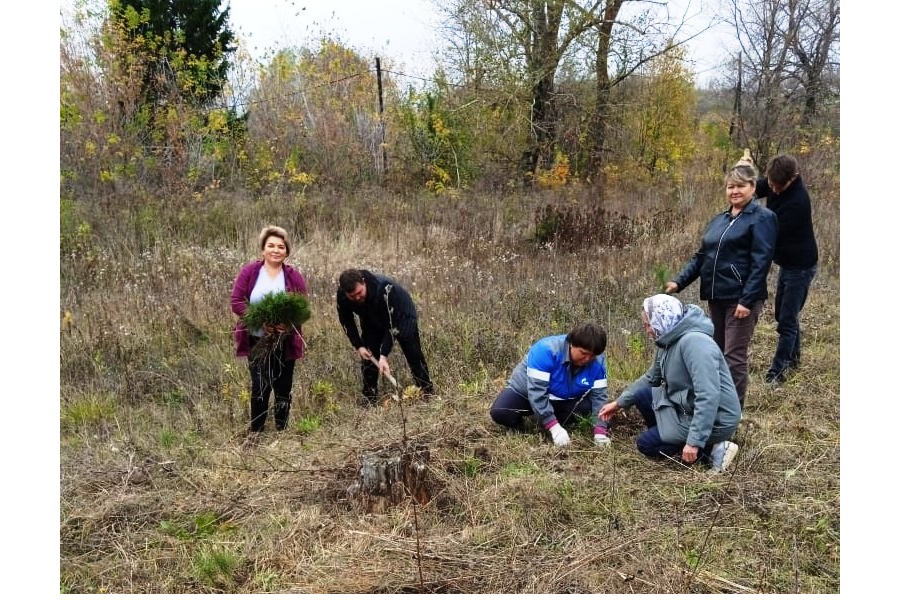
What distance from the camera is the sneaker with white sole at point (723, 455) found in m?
3.38

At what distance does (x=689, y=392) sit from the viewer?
338cm

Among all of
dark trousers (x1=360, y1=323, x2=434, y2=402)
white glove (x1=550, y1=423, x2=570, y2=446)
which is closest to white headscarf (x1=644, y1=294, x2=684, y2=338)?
white glove (x1=550, y1=423, x2=570, y2=446)

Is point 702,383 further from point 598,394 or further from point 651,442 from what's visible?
point 598,394

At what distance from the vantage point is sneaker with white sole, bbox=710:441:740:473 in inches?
133

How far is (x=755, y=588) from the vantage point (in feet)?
8.28

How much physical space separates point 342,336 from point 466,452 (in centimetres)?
249

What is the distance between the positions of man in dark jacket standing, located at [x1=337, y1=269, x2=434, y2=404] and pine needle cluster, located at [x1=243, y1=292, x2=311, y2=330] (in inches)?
14.3

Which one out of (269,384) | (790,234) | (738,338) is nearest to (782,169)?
(790,234)

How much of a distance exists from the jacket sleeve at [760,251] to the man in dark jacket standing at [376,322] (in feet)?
7.56

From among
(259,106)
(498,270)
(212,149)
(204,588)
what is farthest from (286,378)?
(259,106)

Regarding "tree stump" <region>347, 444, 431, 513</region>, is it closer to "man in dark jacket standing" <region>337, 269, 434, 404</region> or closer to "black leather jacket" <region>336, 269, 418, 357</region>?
"man in dark jacket standing" <region>337, 269, 434, 404</region>

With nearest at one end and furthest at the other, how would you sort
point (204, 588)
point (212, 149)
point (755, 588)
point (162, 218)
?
1. point (755, 588)
2. point (204, 588)
3. point (162, 218)
4. point (212, 149)

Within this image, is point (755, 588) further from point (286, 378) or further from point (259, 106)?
point (259, 106)

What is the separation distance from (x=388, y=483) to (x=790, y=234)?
3.26m
